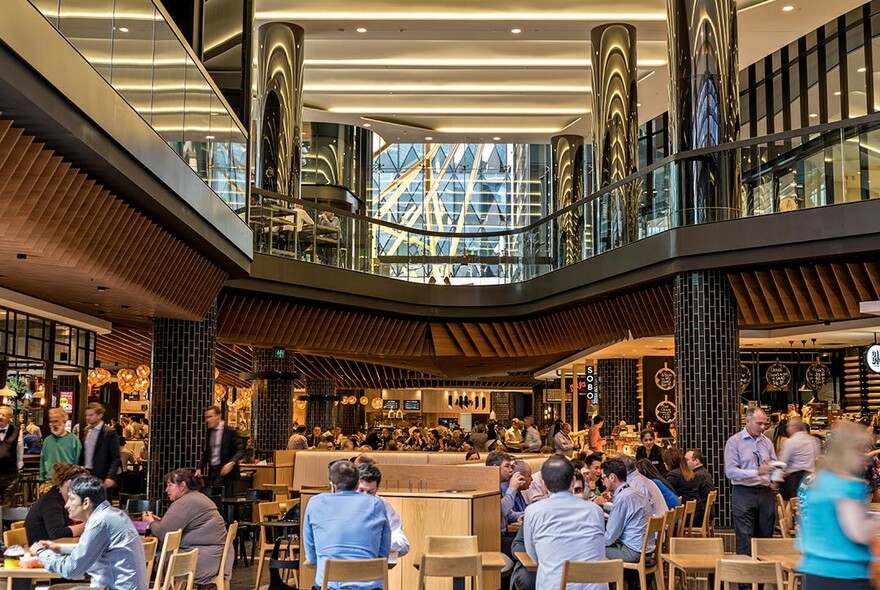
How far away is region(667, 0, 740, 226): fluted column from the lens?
13.3 m

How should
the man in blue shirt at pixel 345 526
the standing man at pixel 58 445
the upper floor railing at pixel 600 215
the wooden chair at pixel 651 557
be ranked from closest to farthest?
the man in blue shirt at pixel 345 526
the wooden chair at pixel 651 557
the standing man at pixel 58 445
the upper floor railing at pixel 600 215

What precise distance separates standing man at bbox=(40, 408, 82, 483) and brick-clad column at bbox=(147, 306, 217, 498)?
264 cm

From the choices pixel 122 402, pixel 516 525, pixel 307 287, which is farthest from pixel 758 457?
pixel 122 402

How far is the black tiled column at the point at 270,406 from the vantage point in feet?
74.3

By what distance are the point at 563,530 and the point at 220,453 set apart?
7.40m

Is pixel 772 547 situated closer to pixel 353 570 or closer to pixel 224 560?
pixel 353 570

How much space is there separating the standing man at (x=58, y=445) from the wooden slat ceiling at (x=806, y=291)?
26.8ft

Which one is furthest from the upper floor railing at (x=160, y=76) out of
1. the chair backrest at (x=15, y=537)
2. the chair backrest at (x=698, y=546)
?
the chair backrest at (x=698, y=546)

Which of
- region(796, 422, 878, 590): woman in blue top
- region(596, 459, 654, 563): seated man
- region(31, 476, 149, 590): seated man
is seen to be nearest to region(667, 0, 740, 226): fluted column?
region(596, 459, 654, 563): seated man

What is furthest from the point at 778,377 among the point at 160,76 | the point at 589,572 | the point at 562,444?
the point at 589,572

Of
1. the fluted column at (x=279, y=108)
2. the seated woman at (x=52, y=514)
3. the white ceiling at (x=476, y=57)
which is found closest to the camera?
the seated woman at (x=52, y=514)

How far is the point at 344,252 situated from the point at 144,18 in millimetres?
9462

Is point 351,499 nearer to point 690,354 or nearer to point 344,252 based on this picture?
point 690,354

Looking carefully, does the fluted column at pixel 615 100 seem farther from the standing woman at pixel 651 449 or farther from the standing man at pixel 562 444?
the standing woman at pixel 651 449
